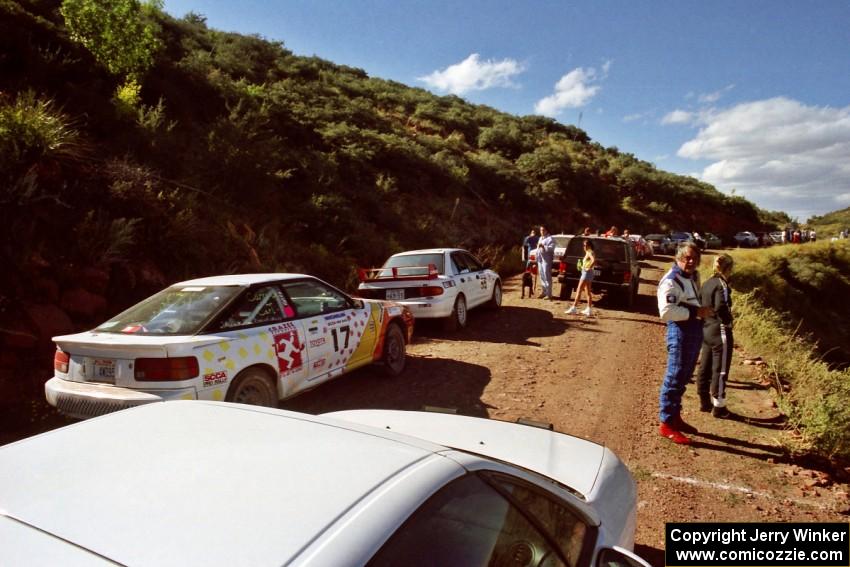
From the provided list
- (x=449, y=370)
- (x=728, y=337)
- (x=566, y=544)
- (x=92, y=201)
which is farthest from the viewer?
(x=92, y=201)

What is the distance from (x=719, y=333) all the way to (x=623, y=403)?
139cm

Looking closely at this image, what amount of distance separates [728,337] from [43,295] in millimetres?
8686

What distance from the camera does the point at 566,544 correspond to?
1.87 meters

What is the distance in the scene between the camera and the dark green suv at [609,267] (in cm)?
1226

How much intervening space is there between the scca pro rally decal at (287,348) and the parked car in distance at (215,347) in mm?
11

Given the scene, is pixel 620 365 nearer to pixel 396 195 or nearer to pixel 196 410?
pixel 196 410

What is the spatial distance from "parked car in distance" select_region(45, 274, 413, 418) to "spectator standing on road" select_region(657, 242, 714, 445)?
11.8 ft

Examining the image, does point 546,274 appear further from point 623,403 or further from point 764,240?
point 764,240

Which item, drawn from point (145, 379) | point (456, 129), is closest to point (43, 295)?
point (145, 379)

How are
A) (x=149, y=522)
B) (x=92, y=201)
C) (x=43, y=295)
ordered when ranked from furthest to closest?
(x=92, y=201), (x=43, y=295), (x=149, y=522)

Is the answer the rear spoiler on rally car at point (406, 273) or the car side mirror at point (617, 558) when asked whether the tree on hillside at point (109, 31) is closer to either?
the rear spoiler on rally car at point (406, 273)

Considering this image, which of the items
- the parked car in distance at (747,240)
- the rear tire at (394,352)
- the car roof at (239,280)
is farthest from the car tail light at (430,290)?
the parked car in distance at (747,240)

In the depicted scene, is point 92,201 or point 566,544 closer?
point 566,544

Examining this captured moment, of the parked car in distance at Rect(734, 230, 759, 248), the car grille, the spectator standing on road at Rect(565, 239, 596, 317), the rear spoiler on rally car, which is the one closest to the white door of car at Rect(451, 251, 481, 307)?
the rear spoiler on rally car
